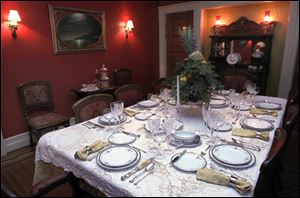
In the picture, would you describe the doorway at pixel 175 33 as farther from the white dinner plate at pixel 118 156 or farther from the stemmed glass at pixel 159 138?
the white dinner plate at pixel 118 156

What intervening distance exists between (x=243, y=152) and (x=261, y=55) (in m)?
3.27

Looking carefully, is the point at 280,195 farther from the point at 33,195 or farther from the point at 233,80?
the point at 33,195

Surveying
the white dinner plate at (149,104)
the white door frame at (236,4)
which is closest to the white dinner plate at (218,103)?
the white dinner plate at (149,104)

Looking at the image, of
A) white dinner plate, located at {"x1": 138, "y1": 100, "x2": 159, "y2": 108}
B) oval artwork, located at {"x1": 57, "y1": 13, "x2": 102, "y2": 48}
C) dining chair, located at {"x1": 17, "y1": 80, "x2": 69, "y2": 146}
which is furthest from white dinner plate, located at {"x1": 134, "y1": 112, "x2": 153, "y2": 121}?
oval artwork, located at {"x1": 57, "y1": 13, "x2": 102, "y2": 48}

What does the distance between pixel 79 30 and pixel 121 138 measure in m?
2.57

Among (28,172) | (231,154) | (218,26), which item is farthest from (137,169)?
(218,26)

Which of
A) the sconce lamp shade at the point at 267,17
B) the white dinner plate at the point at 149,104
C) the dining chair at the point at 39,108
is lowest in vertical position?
the dining chair at the point at 39,108

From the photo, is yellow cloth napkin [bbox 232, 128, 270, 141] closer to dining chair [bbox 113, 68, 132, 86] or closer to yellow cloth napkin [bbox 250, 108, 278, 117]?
yellow cloth napkin [bbox 250, 108, 278, 117]

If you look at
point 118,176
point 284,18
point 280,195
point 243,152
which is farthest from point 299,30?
point 118,176

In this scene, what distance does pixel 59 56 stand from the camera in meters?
3.21

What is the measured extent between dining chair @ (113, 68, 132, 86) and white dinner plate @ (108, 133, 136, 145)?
262 centimetres

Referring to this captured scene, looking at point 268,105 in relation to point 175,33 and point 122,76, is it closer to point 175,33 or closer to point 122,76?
point 122,76

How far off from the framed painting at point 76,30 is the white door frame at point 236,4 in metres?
1.65

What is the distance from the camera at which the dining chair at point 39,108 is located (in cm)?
263
